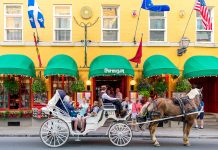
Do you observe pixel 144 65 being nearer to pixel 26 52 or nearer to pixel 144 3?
pixel 144 3

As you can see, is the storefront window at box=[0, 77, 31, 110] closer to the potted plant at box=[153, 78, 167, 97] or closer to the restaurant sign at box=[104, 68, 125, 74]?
the restaurant sign at box=[104, 68, 125, 74]

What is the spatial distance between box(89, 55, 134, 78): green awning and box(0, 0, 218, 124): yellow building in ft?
0.45

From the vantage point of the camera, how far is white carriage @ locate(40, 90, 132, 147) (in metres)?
11.2

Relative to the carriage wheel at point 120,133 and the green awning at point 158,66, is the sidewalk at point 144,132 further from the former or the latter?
the green awning at point 158,66

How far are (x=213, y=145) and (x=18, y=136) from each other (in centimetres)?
772

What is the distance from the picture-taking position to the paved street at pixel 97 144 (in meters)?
11.3

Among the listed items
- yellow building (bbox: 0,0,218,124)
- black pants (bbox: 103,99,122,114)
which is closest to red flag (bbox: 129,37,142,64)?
yellow building (bbox: 0,0,218,124)

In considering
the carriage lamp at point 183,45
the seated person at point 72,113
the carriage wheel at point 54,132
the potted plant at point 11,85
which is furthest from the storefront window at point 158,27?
the carriage wheel at point 54,132

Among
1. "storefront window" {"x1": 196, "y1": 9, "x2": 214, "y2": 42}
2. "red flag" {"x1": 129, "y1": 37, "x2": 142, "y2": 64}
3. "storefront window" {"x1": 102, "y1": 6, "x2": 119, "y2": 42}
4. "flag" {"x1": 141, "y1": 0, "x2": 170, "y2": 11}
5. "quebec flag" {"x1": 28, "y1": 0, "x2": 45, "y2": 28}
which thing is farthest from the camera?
"storefront window" {"x1": 196, "y1": 9, "x2": 214, "y2": 42}

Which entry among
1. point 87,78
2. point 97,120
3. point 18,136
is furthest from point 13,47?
point 97,120

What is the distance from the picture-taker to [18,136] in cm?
1418

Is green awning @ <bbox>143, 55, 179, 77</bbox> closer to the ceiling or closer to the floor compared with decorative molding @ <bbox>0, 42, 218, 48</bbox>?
closer to the floor

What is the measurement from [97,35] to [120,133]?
25.0 feet

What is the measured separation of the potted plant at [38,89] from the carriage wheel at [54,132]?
574cm
